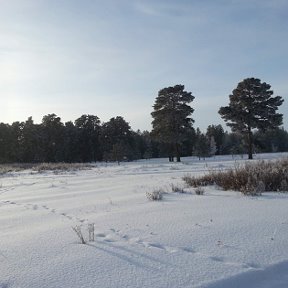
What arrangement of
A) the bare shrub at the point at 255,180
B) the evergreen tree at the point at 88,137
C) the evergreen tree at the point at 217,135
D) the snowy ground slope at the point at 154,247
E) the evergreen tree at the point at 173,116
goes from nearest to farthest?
the snowy ground slope at the point at 154,247, the bare shrub at the point at 255,180, the evergreen tree at the point at 173,116, the evergreen tree at the point at 88,137, the evergreen tree at the point at 217,135

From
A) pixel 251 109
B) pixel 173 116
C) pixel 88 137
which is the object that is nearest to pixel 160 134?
pixel 173 116

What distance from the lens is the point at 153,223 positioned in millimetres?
4809

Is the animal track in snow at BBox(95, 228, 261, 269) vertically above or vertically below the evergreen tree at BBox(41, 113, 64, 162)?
below

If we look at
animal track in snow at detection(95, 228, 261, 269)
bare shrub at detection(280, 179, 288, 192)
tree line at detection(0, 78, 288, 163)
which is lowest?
animal track in snow at detection(95, 228, 261, 269)

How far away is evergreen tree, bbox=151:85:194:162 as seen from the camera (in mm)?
44344

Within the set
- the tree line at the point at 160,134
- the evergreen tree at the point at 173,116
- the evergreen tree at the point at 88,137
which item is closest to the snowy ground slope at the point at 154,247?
the tree line at the point at 160,134

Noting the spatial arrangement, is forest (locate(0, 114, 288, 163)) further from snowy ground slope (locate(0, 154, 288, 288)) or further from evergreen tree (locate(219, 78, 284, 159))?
snowy ground slope (locate(0, 154, 288, 288))

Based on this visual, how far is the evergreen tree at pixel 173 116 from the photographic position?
145ft

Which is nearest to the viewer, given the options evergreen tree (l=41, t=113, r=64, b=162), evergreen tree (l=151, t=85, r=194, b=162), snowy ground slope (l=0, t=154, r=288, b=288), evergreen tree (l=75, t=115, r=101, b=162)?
snowy ground slope (l=0, t=154, r=288, b=288)

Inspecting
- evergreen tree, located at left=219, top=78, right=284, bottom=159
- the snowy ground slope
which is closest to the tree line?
evergreen tree, located at left=219, top=78, right=284, bottom=159

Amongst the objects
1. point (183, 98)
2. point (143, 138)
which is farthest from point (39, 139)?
point (183, 98)

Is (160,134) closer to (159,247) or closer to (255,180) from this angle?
(255,180)

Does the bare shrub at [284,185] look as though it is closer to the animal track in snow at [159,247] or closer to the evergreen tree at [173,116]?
the animal track in snow at [159,247]

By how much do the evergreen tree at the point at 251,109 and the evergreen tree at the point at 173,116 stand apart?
205 inches
